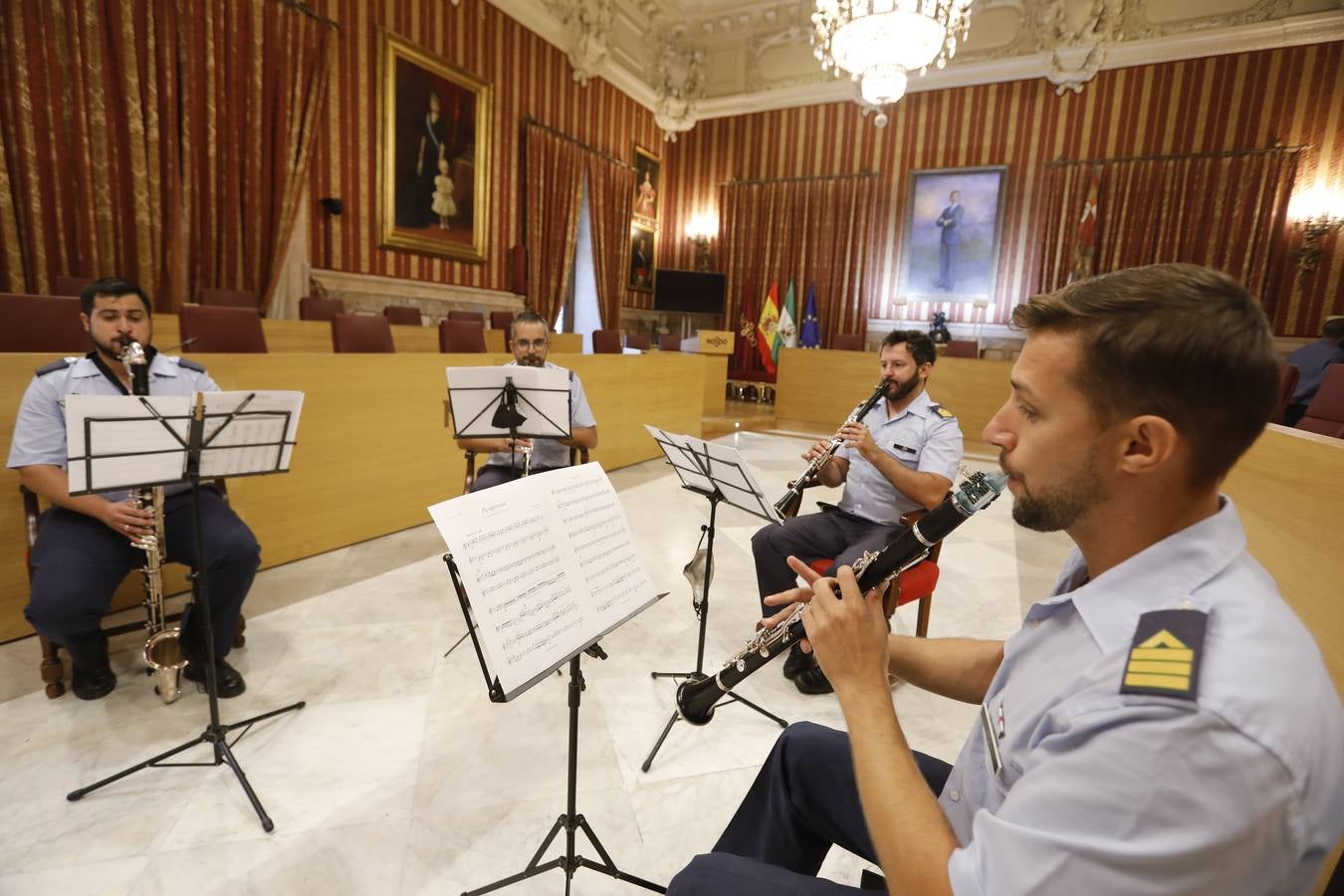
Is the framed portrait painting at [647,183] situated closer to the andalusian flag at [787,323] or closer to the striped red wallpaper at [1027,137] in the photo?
the striped red wallpaper at [1027,137]

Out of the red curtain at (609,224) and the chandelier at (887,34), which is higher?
the chandelier at (887,34)

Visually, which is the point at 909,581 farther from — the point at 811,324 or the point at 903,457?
the point at 811,324

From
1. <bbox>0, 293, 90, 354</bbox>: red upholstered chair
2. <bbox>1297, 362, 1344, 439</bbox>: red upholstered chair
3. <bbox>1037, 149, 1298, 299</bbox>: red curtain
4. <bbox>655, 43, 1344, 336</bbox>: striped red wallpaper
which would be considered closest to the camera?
<bbox>0, 293, 90, 354</bbox>: red upholstered chair

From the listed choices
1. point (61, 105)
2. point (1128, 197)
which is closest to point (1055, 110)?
point (1128, 197)

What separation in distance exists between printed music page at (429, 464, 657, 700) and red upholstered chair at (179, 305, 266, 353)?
3325 mm

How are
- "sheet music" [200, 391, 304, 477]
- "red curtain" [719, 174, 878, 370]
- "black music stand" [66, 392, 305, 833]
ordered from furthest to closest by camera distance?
"red curtain" [719, 174, 878, 370]
"sheet music" [200, 391, 304, 477]
"black music stand" [66, 392, 305, 833]

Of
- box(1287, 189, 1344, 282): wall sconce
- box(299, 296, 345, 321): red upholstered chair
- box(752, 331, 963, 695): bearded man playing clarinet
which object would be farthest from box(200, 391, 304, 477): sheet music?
box(1287, 189, 1344, 282): wall sconce

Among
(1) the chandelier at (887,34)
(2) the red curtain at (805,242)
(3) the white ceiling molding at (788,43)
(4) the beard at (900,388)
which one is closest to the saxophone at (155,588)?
(4) the beard at (900,388)

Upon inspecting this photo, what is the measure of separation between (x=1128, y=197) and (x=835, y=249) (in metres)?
3.84

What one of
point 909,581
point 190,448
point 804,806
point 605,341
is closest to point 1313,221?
point 605,341

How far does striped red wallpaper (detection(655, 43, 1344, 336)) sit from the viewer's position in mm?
7598

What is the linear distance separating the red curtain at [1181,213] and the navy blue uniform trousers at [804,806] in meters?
9.28

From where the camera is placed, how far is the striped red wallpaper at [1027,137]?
7.60 meters

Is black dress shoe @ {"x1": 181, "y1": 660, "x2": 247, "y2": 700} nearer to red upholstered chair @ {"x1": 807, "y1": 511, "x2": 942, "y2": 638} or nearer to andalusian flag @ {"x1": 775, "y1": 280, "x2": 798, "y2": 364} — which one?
red upholstered chair @ {"x1": 807, "y1": 511, "x2": 942, "y2": 638}
